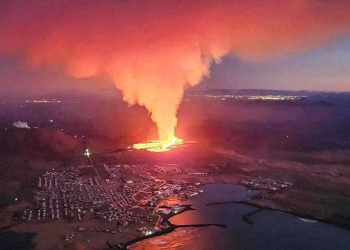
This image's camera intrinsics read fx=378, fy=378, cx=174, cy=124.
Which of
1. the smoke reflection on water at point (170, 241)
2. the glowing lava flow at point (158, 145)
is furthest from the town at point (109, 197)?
the glowing lava flow at point (158, 145)

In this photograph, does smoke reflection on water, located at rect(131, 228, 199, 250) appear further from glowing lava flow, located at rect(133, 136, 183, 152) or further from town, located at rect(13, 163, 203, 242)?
glowing lava flow, located at rect(133, 136, 183, 152)

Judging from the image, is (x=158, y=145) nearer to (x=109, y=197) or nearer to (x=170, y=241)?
(x=109, y=197)

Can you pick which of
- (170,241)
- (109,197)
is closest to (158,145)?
(109,197)

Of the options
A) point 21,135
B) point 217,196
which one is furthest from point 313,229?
point 21,135

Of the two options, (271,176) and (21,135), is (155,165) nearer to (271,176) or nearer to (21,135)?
(271,176)

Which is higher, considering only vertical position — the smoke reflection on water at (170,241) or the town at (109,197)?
the town at (109,197)

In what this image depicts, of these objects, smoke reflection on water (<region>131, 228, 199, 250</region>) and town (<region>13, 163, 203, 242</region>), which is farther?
town (<region>13, 163, 203, 242</region>)

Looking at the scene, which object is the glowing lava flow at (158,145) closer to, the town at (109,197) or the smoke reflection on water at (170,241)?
the town at (109,197)

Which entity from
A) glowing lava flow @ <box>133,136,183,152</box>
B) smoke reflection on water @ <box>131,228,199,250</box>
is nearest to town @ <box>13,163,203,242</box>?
smoke reflection on water @ <box>131,228,199,250</box>
